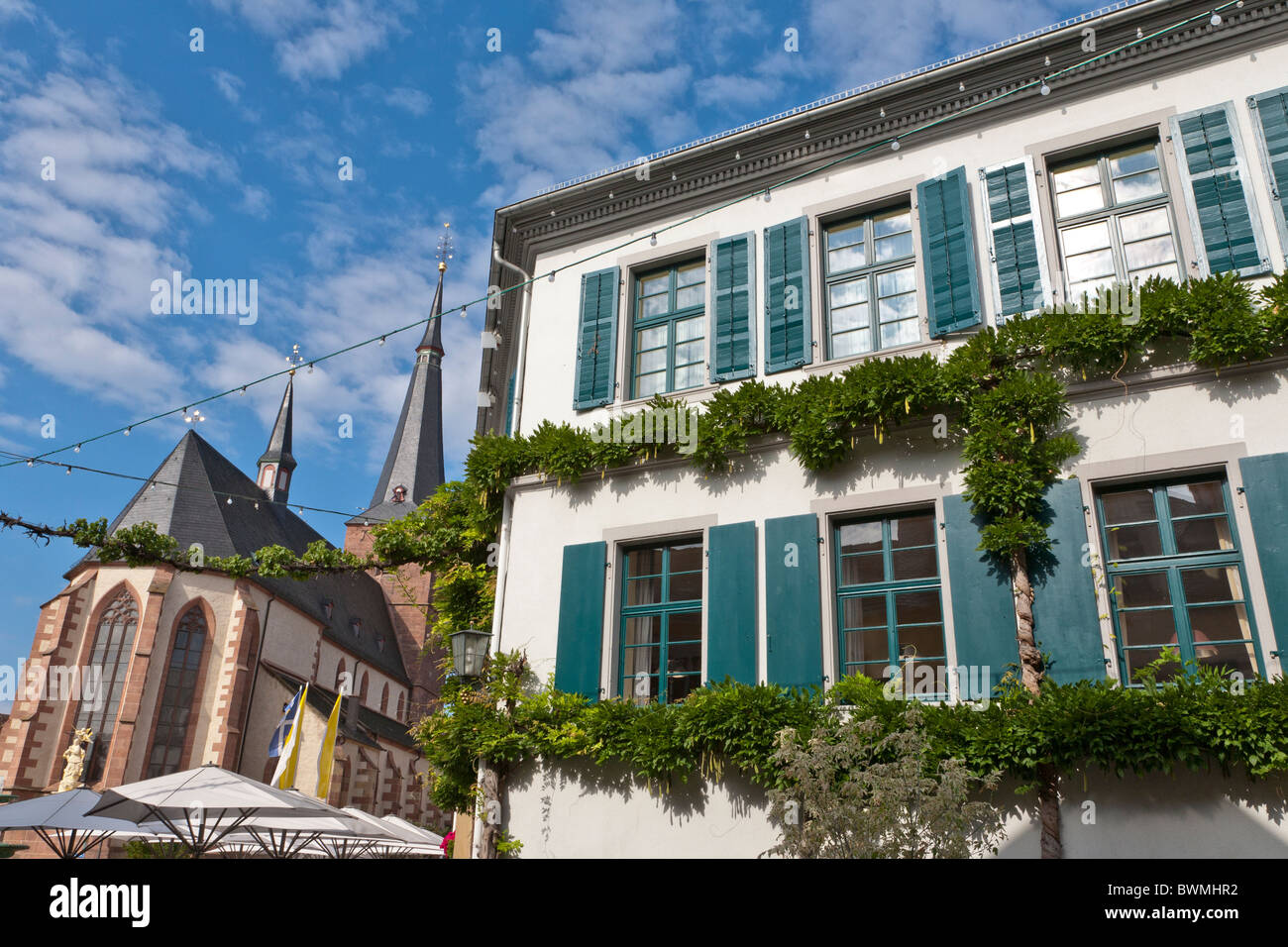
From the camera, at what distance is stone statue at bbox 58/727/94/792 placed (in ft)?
94.6

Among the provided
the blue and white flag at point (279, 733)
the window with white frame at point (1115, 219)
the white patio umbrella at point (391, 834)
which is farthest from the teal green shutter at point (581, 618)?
the blue and white flag at point (279, 733)

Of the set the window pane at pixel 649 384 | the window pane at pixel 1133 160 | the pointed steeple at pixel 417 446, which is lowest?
the window pane at pixel 649 384

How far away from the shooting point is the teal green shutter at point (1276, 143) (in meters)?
7.87

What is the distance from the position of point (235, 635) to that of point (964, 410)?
1181 inches

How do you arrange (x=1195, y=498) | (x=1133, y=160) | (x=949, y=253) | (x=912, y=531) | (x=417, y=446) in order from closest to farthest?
(x=1195, y=498) → (x=912, y=531) → (x=1133, y=160) → (x=949, y=253) → (x=417, y=446)

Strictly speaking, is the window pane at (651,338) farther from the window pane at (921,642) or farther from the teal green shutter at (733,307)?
the window pane at (921,642)

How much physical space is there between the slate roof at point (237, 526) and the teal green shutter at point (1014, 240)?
84.9 feet

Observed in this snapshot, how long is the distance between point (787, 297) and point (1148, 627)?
4.55 metres

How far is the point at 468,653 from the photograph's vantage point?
937cm

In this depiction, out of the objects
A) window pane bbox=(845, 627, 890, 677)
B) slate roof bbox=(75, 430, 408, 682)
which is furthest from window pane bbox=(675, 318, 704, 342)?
slate roof bbox=(75, 430, 408, 682)

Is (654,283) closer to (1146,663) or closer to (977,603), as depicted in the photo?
(977,603)

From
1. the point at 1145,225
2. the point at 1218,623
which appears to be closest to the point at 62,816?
the point at 1218,623
